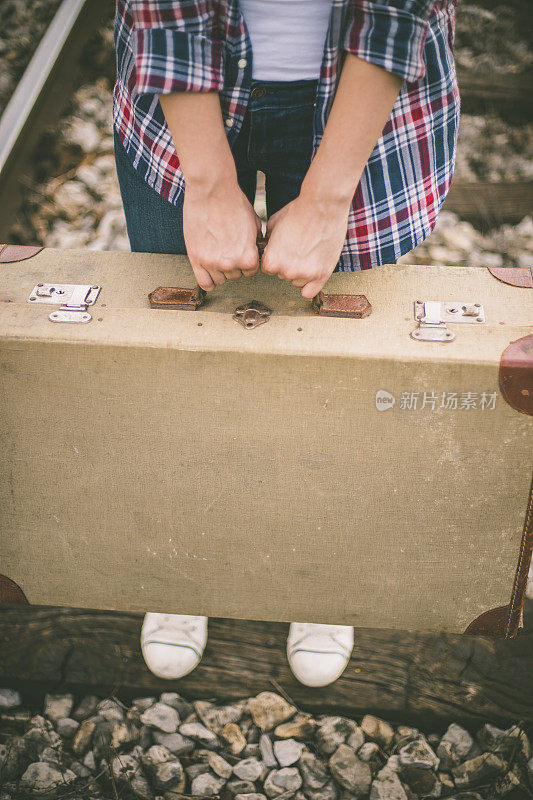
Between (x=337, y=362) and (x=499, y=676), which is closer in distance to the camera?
(x=337, y=362)

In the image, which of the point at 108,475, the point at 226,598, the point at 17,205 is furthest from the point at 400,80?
the point at 17,205

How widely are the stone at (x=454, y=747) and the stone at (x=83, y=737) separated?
0.74 metres

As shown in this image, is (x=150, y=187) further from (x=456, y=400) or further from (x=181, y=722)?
(x=181, y=722)

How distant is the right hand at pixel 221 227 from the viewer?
0.99 meters

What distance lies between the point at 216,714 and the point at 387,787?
0.38 meters

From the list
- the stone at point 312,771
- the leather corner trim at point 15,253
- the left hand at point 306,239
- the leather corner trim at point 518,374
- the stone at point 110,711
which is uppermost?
the left hand at point 306,239

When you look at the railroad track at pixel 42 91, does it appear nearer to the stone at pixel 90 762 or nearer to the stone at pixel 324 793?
the stone at pixel 90 762

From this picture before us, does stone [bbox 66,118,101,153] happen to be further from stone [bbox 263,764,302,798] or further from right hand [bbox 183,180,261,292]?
stone [bbox 263,764,302,798]

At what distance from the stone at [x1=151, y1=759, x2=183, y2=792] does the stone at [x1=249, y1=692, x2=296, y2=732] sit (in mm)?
191

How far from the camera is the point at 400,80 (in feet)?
2.98

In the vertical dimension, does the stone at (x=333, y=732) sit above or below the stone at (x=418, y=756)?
above

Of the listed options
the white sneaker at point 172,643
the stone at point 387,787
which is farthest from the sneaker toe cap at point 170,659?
the stone at point 387,787

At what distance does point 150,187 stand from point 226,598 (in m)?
0.80

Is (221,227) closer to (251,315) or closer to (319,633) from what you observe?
(251,315)
